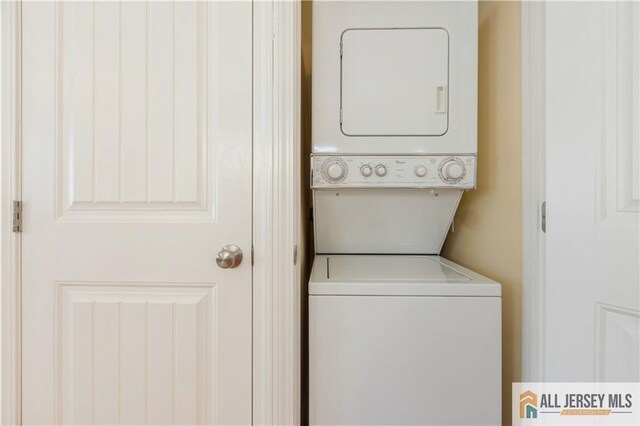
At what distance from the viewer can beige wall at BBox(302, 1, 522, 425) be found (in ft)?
4.04

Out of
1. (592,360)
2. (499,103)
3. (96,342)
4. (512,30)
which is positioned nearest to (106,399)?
(96,342)

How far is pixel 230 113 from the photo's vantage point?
0.99 m

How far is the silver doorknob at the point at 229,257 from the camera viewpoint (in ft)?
3.16

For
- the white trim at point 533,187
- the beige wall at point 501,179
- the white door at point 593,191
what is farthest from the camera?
the beige wall at point 501,179

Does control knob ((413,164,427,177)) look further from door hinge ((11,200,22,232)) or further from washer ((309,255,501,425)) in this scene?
door hinge ((11,200,22,232))

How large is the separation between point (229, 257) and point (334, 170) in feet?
1.94

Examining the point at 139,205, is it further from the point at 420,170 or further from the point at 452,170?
the point at 452,170

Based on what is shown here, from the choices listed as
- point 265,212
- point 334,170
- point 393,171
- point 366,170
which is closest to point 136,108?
point 265,212

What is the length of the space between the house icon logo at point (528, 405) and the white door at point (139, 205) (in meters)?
0.99

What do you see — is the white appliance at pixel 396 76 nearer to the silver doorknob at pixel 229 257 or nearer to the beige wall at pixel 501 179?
the beige wall at pixel 501 179

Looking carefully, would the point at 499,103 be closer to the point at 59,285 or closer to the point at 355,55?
the point at 355,55

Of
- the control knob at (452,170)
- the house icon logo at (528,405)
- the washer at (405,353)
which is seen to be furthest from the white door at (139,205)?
the house icon logo at (528,405)

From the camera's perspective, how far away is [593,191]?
0.89 metres

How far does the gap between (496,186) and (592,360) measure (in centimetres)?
73
